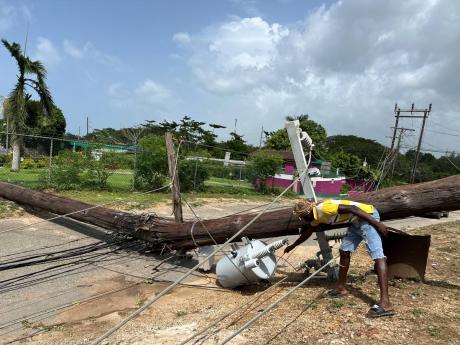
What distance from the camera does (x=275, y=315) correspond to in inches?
180

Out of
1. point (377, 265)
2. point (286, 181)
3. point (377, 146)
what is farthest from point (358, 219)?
point (377, 146)

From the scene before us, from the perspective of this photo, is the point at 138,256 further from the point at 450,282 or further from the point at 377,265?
the point at 450,282

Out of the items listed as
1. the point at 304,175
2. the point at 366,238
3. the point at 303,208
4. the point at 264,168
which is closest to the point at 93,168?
the point at 264,168

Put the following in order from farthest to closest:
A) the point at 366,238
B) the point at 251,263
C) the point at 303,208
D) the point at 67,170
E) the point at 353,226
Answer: the point at 67,170 < the point at 251,263 < the point at 303,208 < the point at 353,226 < the point at 366,238

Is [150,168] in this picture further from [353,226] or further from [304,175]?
[353,226]

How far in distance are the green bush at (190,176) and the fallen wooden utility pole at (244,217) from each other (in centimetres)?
859

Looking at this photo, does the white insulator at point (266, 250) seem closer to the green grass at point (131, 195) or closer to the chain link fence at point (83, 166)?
the green grass at point (131, 195)

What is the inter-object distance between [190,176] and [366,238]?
1402 cm

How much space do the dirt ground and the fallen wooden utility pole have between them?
0.76 meters

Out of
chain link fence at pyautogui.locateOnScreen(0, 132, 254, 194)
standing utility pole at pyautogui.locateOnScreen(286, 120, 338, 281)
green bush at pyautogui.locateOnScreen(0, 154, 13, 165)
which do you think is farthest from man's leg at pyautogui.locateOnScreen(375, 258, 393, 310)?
green bush at pyautogui.locateOnScreen(0, 154, 13, 165)

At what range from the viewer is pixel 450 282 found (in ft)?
19.7

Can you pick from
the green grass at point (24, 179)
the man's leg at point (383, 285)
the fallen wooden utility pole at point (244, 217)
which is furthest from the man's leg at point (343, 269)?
the green grass at point (24, 179)

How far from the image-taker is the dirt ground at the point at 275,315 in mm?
4004

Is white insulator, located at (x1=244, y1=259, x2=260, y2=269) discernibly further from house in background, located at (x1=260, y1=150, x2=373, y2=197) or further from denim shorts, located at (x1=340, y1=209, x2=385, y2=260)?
house in background, located at (x1=260, y1=150, x2=373, y2=197)
